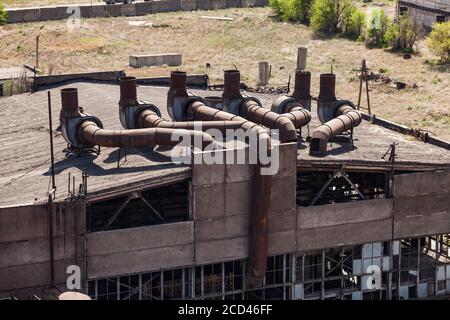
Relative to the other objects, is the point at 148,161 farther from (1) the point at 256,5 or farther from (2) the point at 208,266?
(1) the point at 256,5

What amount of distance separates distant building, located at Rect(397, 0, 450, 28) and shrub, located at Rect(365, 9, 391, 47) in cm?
287

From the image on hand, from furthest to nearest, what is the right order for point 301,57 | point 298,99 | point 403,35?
point 403,35 → point 301,57 → point 298,99

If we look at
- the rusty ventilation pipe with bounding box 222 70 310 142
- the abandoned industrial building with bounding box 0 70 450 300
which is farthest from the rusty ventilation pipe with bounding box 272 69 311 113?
the rusty ventilation pipe with bounding box 222 70 310 142

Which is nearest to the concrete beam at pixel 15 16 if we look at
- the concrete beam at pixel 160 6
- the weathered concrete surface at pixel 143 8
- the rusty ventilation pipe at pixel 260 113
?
the weathered concrete surface at pixel 143 8

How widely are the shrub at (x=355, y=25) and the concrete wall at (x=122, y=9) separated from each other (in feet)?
63.4

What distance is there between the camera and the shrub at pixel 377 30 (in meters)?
90.4

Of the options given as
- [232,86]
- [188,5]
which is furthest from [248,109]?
[188,5]

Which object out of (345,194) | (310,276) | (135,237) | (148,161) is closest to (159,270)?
(135,237)

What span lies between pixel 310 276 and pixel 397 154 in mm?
6808

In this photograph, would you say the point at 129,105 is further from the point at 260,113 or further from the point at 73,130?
the point at 260,113

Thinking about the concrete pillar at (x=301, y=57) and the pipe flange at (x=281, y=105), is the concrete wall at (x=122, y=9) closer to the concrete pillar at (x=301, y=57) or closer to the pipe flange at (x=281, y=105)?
the concrete pillar at (x=301, y=57)

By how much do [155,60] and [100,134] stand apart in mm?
45767

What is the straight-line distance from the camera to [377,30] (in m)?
90.8

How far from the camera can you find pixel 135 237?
36781mm
